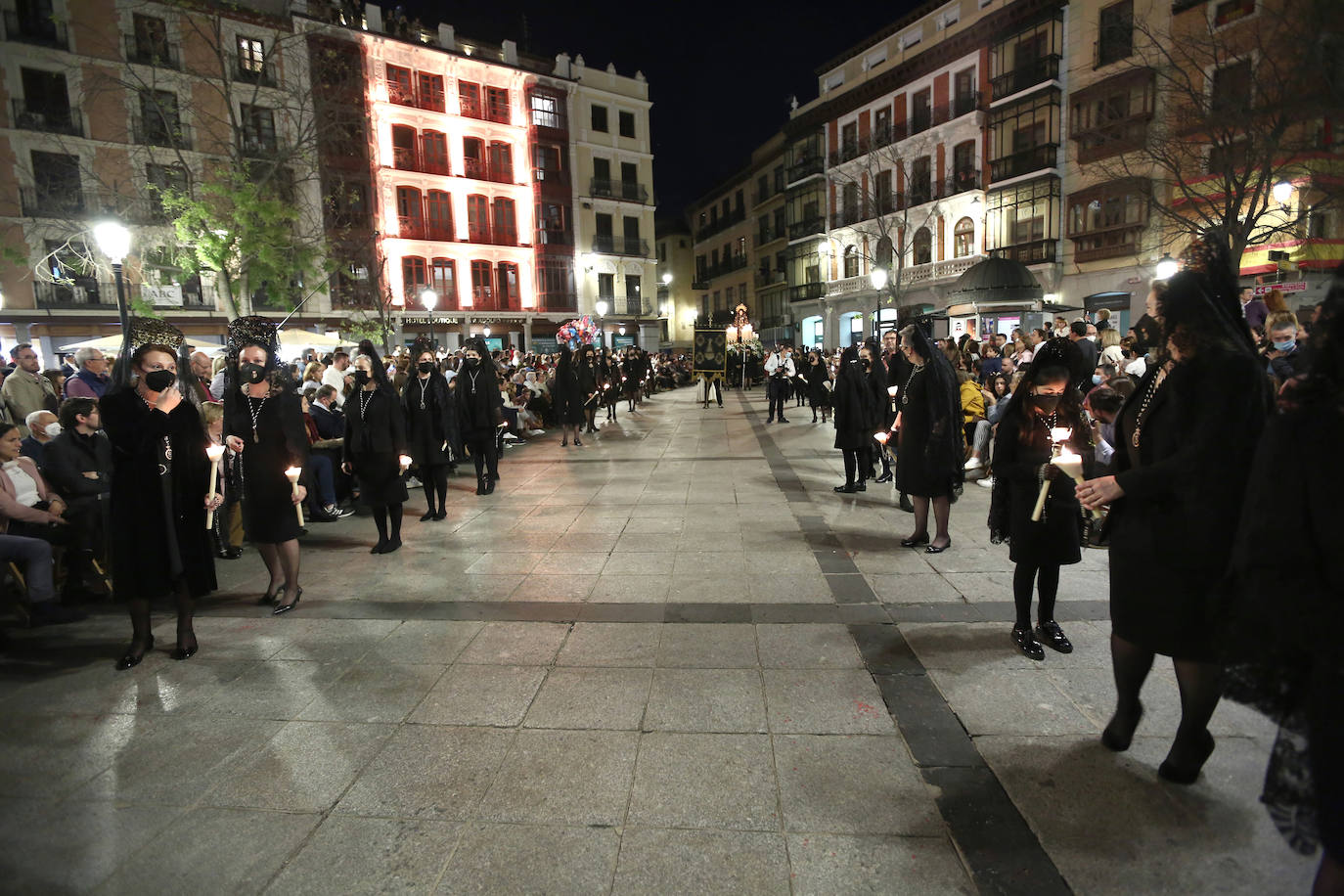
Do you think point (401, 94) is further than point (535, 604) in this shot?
Yes

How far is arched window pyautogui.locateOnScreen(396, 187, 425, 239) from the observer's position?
33.4 meters

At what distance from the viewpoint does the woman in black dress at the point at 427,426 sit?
746 cm

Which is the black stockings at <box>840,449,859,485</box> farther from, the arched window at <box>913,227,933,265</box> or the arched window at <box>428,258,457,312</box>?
the arched window at <box>428,258,457,312</box>

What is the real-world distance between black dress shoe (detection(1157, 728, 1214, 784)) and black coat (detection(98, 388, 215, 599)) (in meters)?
5.12

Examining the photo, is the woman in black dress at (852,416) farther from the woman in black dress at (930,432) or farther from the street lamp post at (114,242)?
the street lamp post at (114,242)

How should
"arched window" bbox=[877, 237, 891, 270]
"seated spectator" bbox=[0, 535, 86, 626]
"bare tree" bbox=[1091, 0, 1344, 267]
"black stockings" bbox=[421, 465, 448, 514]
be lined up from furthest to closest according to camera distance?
1. "arched window" bbox=[877, 237, 891, 270]
2. "bare tree" bbox=[1091, 0, 1344, 267]
3. "black stockings" bbox=[421, 465, 448, 514]
4. "seated spectator" bbox=[0, 535, 86, 626]

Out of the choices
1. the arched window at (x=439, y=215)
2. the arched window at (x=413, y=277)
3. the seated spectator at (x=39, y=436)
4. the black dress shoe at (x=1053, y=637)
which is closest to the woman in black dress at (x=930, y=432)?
the black dress shoe at (x=1053, y=637)

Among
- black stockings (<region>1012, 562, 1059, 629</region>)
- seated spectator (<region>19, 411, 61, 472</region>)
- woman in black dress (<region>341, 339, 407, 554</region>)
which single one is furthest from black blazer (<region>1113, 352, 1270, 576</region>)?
seated spectator (<region>19, 411, 61, 472</region>)

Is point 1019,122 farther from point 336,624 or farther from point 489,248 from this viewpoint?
→ point 336,624

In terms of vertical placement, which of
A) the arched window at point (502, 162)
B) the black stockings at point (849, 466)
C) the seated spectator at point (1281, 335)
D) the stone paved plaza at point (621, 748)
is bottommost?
the stone paved plaza at point (621, 748)

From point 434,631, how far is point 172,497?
1782 mm

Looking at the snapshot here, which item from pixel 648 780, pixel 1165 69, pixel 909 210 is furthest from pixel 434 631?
pixel 909 210

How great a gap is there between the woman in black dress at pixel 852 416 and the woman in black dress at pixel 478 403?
444 centimetres

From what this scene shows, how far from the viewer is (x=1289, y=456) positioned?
1.60m
